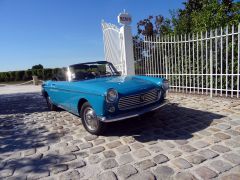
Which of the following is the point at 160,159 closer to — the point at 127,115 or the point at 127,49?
the point at 127,115

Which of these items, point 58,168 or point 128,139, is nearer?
point 58,168

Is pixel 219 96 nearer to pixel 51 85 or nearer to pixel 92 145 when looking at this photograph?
pixel 92 145

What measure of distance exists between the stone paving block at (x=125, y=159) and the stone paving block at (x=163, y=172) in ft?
1.52

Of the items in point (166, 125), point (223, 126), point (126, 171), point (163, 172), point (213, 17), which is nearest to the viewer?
point (163, 172)

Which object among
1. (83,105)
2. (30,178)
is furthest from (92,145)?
(30,178)

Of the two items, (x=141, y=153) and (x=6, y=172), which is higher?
(x=141, y=153)

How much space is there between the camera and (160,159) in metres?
3.12

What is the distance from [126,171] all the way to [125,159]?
347mm

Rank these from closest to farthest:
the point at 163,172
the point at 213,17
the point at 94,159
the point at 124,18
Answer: the point at 163,172 → the point at 94,159 → the point at 124,18 → the point at 213,17

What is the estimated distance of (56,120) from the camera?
19.4 feet

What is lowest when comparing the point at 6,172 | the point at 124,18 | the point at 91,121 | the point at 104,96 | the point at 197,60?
the point at 6,172

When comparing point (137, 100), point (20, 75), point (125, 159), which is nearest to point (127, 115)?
point (137, 100)

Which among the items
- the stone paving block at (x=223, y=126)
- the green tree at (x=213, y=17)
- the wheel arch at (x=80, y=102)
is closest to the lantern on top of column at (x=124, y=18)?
the green tree at (x=213, y=17)

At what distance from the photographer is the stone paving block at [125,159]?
315cm
